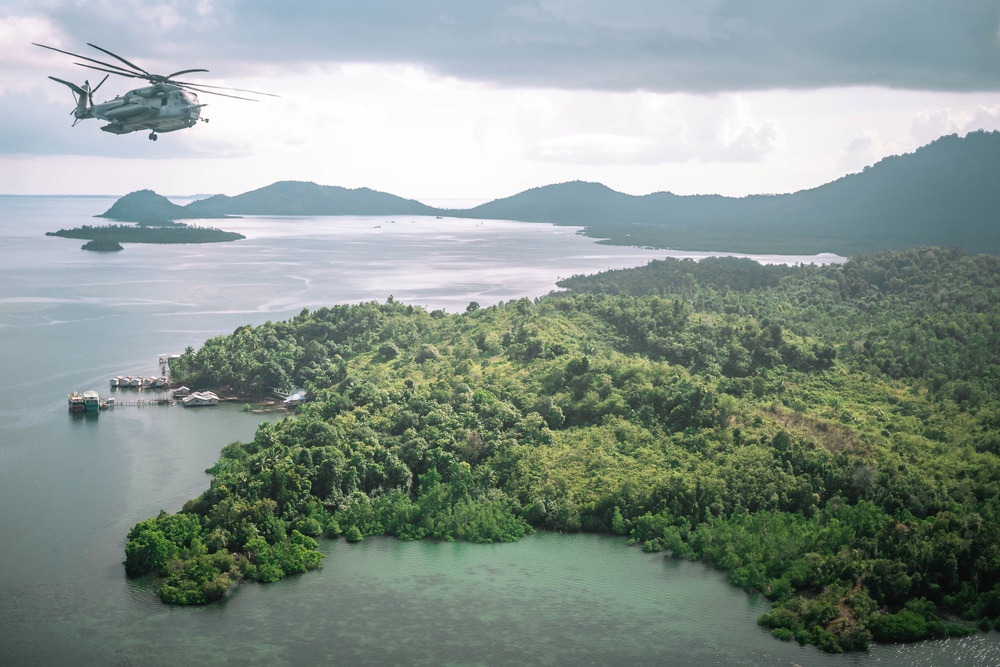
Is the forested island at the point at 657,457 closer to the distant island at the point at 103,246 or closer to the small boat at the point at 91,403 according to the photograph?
the small boat at the point at 91,403

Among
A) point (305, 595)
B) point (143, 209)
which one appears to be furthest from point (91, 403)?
point (143, 209)

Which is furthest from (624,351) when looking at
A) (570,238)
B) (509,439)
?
(570,238)

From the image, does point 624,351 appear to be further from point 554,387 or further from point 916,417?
point 916,417

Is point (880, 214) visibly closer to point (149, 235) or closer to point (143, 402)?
point (149, 235)

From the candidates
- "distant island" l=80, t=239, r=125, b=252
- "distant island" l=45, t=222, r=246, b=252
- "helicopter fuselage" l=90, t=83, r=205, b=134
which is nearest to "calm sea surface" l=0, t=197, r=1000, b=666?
"helicopter fuselage" l=90, t=83, r=205, b=134

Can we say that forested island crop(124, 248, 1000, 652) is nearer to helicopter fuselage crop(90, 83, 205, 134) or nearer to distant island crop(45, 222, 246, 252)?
helicopter fuselage crop(90, 83, 205, 134)

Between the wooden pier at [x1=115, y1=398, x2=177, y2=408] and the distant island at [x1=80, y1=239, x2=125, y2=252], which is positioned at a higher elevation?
the distant island at [x1=80, y1=239, x2=125, y2=252]

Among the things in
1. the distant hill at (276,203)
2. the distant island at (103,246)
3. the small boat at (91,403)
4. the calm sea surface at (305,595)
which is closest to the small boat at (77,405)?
the small boat at (91,403)
